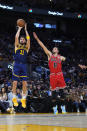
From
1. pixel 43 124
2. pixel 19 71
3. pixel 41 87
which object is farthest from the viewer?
pixel 41 87

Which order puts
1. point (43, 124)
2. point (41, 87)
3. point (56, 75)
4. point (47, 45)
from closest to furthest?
point (43, 124) < point (56, 75) < point (41, 87) < point (47, 45)

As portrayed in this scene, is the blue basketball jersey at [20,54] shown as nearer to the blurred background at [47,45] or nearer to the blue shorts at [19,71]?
the blue shorts at [19,71]

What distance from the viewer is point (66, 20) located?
24.1m

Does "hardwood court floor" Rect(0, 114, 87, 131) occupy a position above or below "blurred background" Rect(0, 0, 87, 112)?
below

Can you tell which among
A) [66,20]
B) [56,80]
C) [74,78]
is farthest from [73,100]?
[66,20]

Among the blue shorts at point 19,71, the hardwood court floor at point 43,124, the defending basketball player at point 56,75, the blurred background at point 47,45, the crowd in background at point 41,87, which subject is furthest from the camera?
the blurred background at point 47,45

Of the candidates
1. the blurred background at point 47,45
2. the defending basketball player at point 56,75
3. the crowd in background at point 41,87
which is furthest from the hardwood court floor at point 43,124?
the blurred background at point 47,45

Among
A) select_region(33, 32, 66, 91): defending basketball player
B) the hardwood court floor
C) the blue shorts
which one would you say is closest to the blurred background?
select_region(33, 32, 66, 91): defending basketball player

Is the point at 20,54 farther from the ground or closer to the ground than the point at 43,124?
farther from the ground

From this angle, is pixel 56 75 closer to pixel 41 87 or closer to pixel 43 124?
pixel 41 87

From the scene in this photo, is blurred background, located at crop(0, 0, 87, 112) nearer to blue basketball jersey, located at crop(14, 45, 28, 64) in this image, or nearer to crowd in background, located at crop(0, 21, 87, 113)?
crowd in background, located at crop(0, 21, 87, 113)

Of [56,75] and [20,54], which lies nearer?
[20,54]

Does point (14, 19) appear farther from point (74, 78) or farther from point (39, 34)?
point (74, 78)

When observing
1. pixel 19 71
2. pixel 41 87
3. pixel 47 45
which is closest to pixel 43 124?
pixel 19 71
